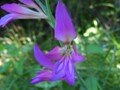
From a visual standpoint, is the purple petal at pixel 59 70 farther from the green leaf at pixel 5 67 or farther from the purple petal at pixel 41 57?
the green leaf at pixel 5 67

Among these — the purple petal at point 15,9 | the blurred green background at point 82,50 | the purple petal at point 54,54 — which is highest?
the purple petal at point 15,9

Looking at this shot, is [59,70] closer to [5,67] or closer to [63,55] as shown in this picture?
[63,55]

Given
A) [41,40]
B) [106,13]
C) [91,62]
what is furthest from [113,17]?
[91,62]

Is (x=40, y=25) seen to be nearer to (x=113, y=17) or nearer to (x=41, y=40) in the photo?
(x=41, y=40)

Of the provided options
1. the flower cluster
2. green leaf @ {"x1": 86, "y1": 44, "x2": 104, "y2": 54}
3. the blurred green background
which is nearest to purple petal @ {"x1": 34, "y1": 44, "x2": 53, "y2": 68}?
the flower cluster

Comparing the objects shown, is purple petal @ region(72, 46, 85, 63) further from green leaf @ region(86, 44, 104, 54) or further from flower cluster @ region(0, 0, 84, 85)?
green leaf @ region(86, 44, 104, 54)

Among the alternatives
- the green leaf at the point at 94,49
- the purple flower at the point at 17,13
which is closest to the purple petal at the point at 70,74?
the purple flower at the point at 17,13

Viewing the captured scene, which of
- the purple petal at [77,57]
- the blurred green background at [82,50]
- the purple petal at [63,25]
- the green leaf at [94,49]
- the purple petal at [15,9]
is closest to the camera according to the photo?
the purple petal at [63,25]
